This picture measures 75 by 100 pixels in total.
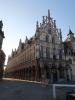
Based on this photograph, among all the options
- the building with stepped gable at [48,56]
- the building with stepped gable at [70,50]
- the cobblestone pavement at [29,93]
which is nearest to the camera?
the cobblestone pavement at [29,93]

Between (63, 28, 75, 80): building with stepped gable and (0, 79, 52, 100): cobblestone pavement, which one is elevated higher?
(63, 28, 75, 80): building with stepped gable

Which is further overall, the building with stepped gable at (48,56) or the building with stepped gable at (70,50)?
the building with stepped gable at (70,50)

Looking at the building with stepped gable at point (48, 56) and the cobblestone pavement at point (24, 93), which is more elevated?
the building with stepped gable at point (48, 56)

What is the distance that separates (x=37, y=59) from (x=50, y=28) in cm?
1062

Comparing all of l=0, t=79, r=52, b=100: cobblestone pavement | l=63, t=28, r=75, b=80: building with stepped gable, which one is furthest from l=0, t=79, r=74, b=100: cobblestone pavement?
l=63, t=28, r=75, b=80: building with stepped gable

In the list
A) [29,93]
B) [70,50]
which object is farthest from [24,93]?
[70,50]

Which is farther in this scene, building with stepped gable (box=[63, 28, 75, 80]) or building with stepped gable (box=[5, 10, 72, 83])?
building with stepped gable (box=[63, 28, 75, 80])

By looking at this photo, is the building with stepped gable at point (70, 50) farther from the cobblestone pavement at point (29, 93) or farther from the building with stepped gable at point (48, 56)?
the cobblestone pavement at point (29, 93)

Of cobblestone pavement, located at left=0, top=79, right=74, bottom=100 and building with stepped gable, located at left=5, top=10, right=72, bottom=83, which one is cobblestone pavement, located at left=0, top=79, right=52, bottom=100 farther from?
building with stepped gable, located at left=5, top=10, right=72, bottom=83

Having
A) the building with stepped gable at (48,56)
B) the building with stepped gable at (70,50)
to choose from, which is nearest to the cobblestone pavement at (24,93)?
the building with stepped gable at (48,56)

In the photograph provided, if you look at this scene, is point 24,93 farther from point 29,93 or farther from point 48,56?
point 48,56

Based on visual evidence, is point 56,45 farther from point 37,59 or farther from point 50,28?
point 37,59

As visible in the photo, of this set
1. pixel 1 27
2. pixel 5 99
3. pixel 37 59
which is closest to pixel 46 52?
pixel 37 59

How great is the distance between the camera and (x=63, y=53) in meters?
37.8
